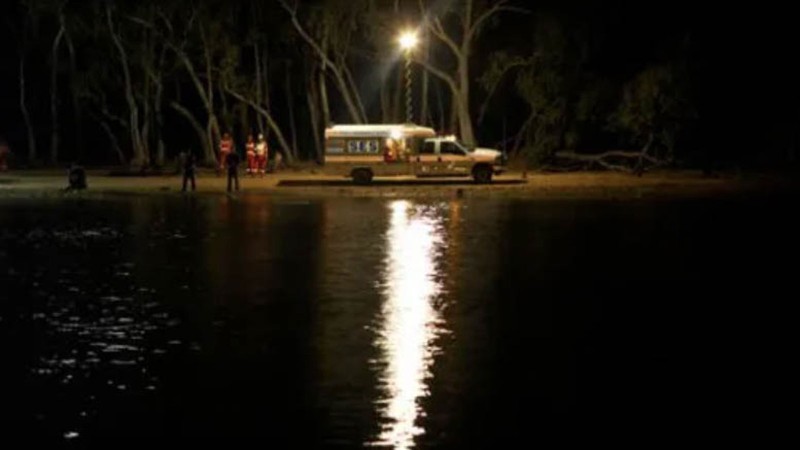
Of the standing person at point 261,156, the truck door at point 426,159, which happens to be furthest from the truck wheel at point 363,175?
the standing person at point 261,156

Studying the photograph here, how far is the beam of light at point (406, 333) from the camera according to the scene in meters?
10.4

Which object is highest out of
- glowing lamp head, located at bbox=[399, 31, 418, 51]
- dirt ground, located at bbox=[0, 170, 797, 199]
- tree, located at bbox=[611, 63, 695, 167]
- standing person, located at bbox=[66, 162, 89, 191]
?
glowing lamp head, located at bbox=[399, 31, 418, 51]

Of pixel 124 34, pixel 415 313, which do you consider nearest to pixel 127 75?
pixel 124 34

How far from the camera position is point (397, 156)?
165ft

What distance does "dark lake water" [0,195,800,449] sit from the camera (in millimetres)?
10461

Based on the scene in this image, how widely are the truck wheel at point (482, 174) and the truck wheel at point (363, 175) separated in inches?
159

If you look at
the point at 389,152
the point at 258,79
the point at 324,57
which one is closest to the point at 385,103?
the point at 258,79

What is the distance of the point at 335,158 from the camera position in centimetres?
5022

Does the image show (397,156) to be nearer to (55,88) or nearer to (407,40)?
(407,40)

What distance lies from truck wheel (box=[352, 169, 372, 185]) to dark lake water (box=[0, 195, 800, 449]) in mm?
22228

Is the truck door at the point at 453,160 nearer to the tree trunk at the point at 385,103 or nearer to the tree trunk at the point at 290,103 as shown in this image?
the tree trunk at the point at 385,103

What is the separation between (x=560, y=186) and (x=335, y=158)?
28.8ft

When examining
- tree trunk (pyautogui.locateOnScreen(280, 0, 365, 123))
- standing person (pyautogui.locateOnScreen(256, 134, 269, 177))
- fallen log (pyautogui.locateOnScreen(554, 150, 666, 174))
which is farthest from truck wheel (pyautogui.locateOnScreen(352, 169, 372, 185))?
fallen log (pyautogui.locateOnScreen(554, 150, 666, 174))

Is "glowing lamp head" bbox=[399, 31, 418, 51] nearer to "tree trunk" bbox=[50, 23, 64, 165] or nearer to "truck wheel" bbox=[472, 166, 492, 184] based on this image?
"truck wheel" bbox=[472, 166, 492, 184]
